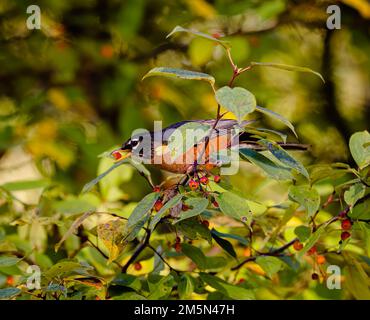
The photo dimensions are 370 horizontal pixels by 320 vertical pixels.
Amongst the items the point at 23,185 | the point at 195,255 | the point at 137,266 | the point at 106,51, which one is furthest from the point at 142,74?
the point at 195,255

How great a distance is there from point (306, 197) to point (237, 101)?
316 mm

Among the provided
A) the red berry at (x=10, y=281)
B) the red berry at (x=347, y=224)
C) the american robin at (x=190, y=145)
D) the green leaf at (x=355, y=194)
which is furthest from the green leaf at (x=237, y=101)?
the red berry at (x=10, y=281)

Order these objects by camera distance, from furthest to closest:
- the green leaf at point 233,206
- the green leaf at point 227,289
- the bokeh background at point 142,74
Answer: the bokeh background at point 142,74, the green leaf at point 227,289, the green leaf at point 233,206

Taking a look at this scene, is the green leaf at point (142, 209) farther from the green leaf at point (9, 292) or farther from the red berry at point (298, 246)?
the red berry at point (298, 246)

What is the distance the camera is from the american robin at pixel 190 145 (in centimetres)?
96

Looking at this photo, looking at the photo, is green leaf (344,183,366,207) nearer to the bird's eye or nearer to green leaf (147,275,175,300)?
green leaf (147,275,175,300)

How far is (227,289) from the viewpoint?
1.23 m

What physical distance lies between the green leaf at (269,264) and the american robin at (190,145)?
0.23 metres

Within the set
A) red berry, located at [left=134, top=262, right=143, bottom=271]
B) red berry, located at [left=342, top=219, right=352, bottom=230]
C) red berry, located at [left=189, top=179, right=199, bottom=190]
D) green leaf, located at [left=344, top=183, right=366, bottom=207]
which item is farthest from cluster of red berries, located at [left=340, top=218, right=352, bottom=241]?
red berry, located at [left=134, top=262, right=143, bottom=271]

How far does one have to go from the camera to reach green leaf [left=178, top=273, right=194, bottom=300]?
119 centimetres

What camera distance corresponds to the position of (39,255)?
1.48m

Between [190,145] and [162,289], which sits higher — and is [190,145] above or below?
above

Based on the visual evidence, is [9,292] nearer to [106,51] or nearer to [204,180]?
[204,180]
